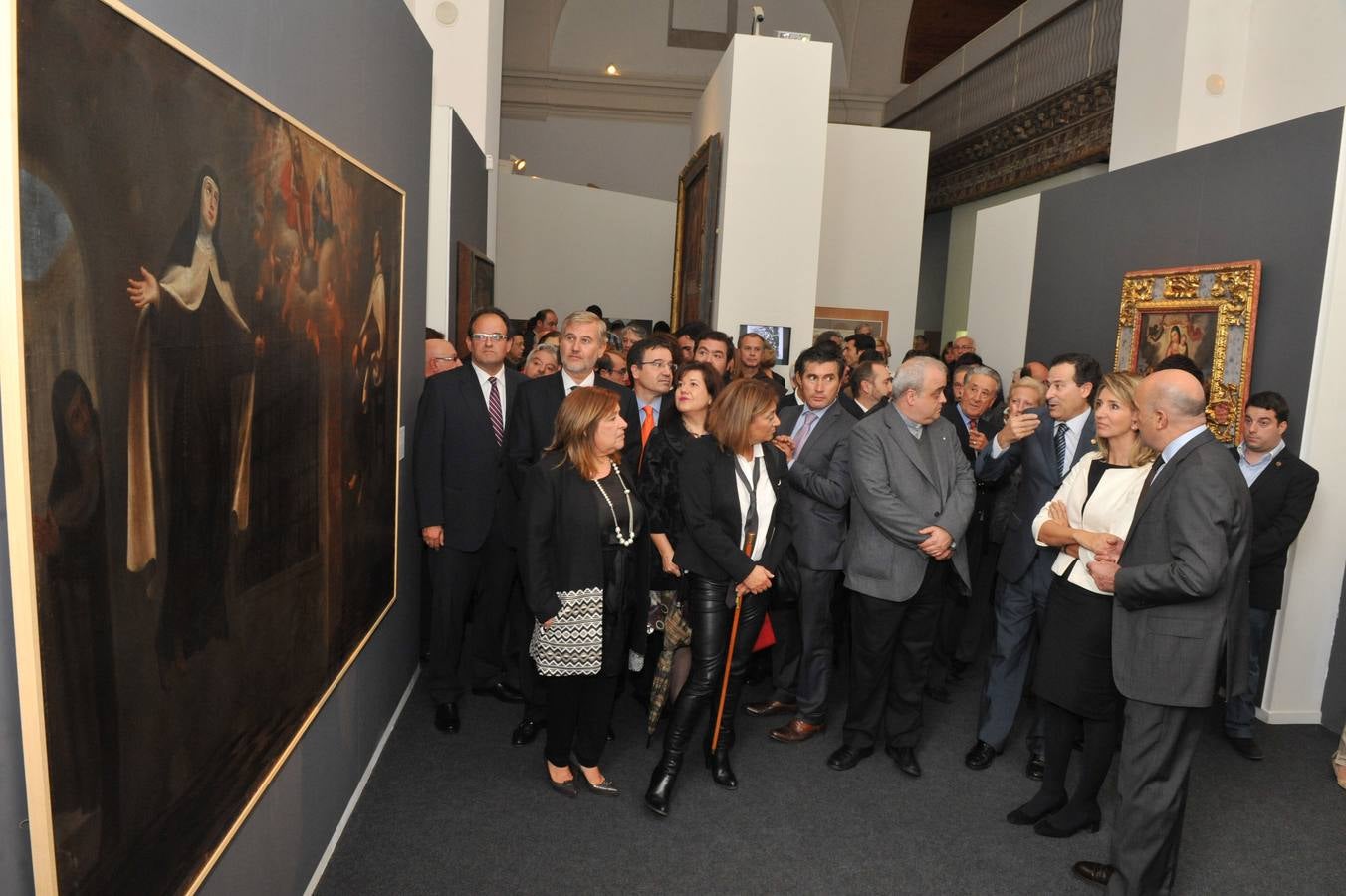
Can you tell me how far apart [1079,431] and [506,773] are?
11.7 ft

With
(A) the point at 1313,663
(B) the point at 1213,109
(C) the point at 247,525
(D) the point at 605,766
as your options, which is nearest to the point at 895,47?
(B) the point at 1213,109

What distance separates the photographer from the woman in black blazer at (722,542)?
4.46 metres

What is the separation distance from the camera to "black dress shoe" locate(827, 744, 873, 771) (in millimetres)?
5121

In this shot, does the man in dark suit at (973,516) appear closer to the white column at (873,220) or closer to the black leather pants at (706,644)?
the black leather pants at (706,644)

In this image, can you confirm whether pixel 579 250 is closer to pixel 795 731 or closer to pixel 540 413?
pixel 540 413

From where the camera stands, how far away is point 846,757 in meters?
5.16

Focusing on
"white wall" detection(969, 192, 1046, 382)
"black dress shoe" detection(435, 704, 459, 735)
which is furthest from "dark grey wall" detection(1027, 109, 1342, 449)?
"black dress shoe" detection(435, 704, 459, 735)

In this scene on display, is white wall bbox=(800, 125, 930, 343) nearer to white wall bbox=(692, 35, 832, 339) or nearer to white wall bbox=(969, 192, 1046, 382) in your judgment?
white wall bbox=(969, 192, 1046, 382)

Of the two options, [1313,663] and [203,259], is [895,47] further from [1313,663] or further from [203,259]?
[203,259]

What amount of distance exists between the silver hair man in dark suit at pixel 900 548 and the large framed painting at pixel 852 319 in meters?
8.79

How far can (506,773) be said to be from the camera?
4855 millimetres

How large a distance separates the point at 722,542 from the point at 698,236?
765 cm

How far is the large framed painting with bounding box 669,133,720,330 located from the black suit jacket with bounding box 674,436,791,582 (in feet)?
19.5

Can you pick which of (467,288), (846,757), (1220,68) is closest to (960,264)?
(1220,68)
